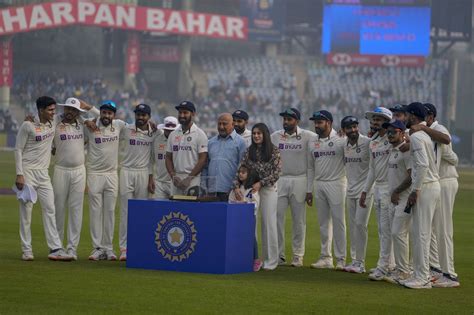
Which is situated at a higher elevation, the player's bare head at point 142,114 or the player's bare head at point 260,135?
the player's bare head at point 142,114

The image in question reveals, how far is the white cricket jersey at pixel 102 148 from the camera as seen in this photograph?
16.2 m

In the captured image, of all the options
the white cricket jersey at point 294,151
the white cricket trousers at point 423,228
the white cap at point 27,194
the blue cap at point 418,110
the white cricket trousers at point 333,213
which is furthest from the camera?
the white cricket jersey at point 294,151

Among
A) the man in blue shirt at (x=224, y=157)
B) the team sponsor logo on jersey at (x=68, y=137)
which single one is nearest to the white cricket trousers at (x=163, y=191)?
the man in blue shirt at (x=224, y=157)

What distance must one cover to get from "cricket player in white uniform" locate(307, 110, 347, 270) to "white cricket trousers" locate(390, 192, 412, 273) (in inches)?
80.5

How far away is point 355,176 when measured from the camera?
15.9m

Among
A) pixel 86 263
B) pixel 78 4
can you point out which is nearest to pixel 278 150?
pixel 86 263

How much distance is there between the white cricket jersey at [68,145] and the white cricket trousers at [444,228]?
4.90 meters

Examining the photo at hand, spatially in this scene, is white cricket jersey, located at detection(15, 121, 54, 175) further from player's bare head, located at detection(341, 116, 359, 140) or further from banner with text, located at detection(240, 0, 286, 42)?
banner with text, located at detection(240, 0, 286, 42)

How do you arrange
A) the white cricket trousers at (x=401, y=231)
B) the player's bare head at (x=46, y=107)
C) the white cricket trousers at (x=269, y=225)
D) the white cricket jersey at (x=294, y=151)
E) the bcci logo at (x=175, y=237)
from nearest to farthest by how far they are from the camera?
the white cricket trousers at (x=401, y=231) → the bcci logo at (x=175, y=237) → the white cricket trousers at (x=269, y=225) → the player's bare head at (x=46, y=107) → the white cricket jersey at (x=294, y=151)

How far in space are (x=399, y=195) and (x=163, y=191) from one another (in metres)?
3.71

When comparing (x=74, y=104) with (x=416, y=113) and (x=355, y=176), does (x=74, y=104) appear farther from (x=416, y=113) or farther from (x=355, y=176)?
(x=416, y=113)

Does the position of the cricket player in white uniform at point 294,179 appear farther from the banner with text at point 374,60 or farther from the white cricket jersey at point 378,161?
the banner with text at point 374,60

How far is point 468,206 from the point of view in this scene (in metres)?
30.7

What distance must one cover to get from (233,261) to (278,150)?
1878 mm
